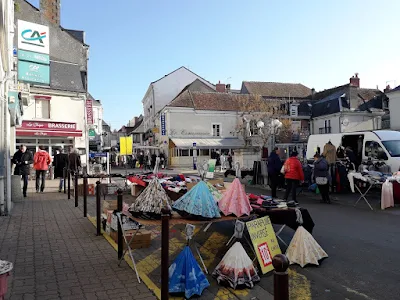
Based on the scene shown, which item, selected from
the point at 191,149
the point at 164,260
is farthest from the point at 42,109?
the point at 164,260

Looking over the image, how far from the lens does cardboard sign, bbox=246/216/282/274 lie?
441 centimetres

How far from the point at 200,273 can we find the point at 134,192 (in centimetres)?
826

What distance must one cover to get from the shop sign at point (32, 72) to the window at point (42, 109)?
12452 mm

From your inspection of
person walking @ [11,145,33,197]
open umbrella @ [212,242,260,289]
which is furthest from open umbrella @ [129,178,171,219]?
person walking @ [11,145,33,197]

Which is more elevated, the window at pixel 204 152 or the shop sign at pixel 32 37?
the shop sign at pixel 32 37

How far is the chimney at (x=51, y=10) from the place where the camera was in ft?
85.3

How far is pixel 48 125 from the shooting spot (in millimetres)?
22188

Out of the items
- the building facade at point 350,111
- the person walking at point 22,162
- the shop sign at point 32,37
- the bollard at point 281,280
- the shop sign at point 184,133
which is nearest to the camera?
the bollard at point 281,280

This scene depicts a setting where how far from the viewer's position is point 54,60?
23766 mm

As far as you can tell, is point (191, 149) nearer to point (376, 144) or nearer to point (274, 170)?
point (376, 144)

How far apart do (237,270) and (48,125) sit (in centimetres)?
2132

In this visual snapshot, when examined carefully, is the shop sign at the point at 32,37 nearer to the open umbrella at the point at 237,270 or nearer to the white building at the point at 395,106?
the open umbrella at the point at 237,270

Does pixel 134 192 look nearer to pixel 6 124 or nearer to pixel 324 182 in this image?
pixel 6 124

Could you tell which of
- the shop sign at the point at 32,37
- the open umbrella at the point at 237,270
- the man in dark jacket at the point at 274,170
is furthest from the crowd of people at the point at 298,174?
the shop sign at the point at 32,37
